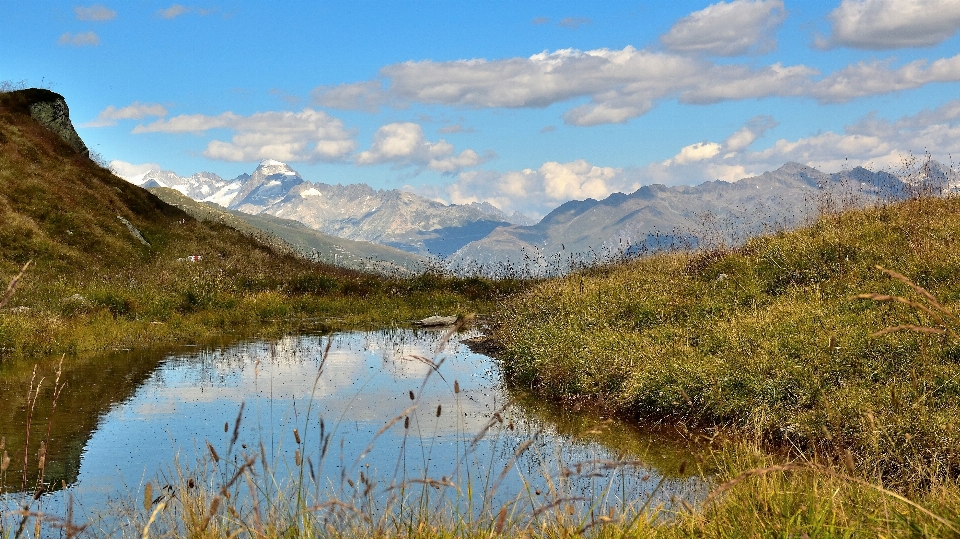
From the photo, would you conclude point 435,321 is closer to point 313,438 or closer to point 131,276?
point 131,276

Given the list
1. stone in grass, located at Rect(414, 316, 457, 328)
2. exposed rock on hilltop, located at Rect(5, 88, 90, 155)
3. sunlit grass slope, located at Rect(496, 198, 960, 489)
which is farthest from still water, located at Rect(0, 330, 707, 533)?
exposed rock on hilltop, located at Rect(5, 88, 90, 155)

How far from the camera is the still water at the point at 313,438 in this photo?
911 cm

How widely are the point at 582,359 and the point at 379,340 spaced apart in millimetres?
10628

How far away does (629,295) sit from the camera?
2123 cm

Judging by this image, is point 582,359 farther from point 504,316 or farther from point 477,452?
point 504,316

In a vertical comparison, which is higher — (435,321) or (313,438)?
(435,321)

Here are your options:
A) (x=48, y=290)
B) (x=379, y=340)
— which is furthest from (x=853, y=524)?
(x=48, y=290)

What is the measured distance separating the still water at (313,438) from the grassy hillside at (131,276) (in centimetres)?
391

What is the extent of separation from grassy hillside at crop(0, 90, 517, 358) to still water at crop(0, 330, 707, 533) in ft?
12.8

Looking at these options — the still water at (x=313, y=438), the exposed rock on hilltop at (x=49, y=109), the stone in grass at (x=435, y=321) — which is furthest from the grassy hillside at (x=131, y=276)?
the still water at (x=313, y=438)

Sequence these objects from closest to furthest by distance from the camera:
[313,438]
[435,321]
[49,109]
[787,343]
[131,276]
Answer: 1. [313,438]
2. [787,343]
3. [435,321]
4. [131,276]
5. [49,109]

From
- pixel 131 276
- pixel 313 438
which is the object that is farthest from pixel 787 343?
pixel 131 276

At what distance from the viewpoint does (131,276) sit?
109 ft

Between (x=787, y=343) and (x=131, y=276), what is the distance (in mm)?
27224
